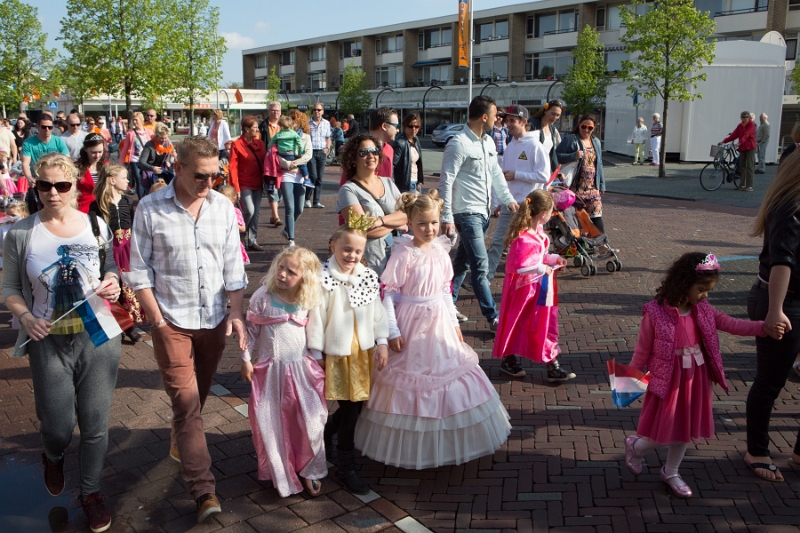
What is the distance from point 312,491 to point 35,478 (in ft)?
5.37

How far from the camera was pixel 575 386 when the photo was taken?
5172mm

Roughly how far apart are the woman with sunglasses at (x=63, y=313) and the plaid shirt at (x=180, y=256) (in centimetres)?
20

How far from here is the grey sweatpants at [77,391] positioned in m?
3.31

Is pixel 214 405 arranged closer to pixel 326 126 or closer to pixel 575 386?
pixel 575 386

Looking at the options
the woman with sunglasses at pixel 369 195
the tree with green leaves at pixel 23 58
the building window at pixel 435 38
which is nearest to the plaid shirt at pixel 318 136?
the woman with sunglasses at pixel 369 195

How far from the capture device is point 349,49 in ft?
250

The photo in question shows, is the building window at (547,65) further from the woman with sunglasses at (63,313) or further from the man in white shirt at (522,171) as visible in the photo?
the woman with sunglasses at (63,313)

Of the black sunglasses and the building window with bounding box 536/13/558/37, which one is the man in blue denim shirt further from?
the building window with bounding box 536/13/558/37

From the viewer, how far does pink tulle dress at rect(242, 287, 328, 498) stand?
3645 millimetres

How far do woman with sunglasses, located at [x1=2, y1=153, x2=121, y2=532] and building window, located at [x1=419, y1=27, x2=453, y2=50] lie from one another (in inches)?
2542

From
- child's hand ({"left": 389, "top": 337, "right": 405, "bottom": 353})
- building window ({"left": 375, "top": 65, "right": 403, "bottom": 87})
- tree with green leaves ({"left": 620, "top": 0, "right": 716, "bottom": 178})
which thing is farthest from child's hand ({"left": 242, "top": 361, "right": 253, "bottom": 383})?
building window ({"left": 375, "top": 65, "right": 403, "bottom": 87})

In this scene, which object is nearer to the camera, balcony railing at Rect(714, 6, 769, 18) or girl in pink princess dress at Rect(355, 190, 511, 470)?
girl in pink princess dress at Rect(355, 190, 511, 470)

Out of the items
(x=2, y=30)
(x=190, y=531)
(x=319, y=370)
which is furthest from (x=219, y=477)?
(x=2, y=30)

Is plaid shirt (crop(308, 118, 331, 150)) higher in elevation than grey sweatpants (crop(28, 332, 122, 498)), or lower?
higher
